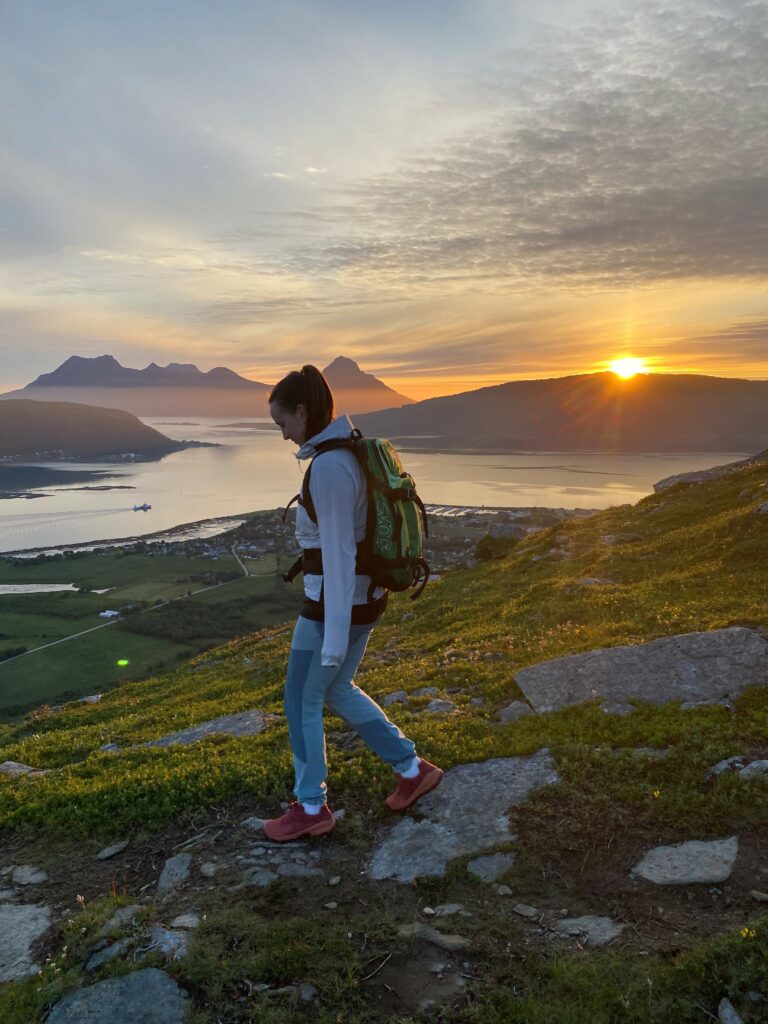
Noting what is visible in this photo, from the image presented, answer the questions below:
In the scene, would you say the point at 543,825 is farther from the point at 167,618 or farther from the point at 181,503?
the point at 181,503

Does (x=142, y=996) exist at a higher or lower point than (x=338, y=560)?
lower

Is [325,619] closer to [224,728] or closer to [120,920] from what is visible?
[120,920]

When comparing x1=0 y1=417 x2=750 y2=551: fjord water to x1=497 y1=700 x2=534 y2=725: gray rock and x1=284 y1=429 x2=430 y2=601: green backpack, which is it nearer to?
x1=497 y1=700 x2=534 y2=725: gray rock

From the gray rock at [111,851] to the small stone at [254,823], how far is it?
3.75ft

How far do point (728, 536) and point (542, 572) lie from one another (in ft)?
17.3

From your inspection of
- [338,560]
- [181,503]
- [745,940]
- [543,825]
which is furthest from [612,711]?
[181,503]

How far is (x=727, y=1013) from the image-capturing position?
331 cm

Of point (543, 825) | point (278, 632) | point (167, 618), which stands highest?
point (543, 825)

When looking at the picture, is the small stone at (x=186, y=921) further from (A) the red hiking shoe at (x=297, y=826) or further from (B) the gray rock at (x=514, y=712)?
(B) the gray rock at (x=514, y=712)

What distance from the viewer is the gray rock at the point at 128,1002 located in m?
3.72

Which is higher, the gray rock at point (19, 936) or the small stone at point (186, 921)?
the small stone at point (186, 921)

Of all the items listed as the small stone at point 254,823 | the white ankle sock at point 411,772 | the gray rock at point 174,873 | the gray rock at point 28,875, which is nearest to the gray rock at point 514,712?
the white ankle sock at point 411,772

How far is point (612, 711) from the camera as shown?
7344mm

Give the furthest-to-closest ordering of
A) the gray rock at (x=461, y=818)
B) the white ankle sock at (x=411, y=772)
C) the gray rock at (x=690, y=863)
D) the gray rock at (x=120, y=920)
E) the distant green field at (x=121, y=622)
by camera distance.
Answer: the distant green field at (x=121, y=622) → the white ankle sock at (x=411, y=772) → the gray rock at (x=461, y=818) → the gray rock at (x=690, y=863) → the gray rock at (x=120, y=920)
